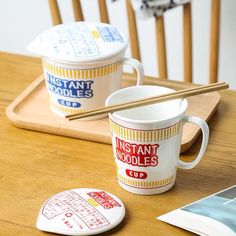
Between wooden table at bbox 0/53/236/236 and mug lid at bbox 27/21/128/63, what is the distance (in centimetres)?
13

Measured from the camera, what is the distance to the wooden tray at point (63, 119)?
1.01 m

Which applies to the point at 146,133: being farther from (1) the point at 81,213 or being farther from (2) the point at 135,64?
(2) the point at 135,64

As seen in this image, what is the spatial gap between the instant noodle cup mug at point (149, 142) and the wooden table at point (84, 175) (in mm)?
22

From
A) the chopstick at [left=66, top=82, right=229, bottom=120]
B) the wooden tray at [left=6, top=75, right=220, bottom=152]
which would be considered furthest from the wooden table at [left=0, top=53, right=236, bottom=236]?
the chopstick at [left=66, top=82, right=229, bottom=120]

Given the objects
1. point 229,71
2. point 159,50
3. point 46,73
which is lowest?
point 229,71

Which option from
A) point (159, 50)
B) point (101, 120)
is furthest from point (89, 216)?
point (159, 50)

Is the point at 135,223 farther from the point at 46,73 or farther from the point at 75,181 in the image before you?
the point at 46,73

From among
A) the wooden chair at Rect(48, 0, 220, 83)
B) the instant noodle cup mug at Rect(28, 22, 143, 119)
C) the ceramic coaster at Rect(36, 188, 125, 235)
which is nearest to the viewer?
the ceramic coaster at Rect(36, 188, 125, 235)

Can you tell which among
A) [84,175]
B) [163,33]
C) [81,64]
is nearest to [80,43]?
[81,64]

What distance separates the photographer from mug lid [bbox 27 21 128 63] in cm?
99

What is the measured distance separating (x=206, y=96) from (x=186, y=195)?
11.2 inches

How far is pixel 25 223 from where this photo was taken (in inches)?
32.8

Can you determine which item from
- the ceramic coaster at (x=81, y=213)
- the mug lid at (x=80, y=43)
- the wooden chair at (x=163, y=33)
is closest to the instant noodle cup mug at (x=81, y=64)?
the mug lid at (x=80, y=43)

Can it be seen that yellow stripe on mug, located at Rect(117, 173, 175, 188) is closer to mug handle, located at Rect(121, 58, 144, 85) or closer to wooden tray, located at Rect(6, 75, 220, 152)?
wooden tray, located at Rect(6, 75, 220, 152)
